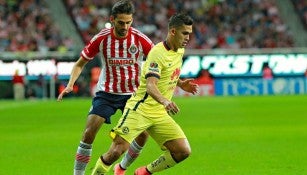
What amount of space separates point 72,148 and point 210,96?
25150mm

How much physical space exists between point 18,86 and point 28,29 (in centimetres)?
360

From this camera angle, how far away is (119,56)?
11.2 m

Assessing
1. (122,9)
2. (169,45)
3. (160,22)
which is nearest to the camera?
(169,45)

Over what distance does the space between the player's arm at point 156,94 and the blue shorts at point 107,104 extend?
58.9 inches

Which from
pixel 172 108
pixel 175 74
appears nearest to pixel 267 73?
pixel 175 74

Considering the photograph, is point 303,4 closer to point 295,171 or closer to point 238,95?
point 238,95

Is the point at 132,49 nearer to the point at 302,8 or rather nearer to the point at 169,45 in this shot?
the point at 169,45

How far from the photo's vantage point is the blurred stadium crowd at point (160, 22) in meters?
44.8

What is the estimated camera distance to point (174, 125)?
10.3 meters

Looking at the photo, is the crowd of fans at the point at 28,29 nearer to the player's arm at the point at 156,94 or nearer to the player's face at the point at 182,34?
the player's face at the point at 182,34

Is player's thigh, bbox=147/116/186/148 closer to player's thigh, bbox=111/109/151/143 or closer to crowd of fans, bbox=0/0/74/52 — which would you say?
player's thigh, bbox=111/109/151/143

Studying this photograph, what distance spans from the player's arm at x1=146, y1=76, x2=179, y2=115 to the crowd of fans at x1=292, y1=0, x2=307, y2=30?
36.8 m

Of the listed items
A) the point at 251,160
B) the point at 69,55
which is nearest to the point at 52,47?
the point at 69,55

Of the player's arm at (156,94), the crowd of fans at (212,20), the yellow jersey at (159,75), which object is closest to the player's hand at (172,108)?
the player's arm at (156,94)
